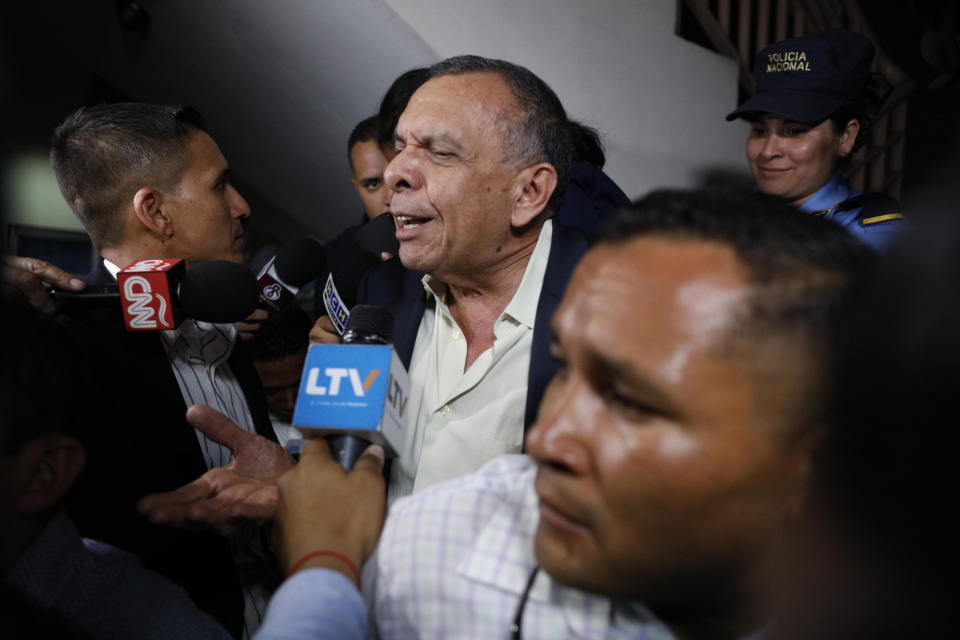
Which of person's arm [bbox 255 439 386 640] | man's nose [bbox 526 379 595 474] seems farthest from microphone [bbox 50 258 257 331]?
man's nose [bbox 526 379 595 474]

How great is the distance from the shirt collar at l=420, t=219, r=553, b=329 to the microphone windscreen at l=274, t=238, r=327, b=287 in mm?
561

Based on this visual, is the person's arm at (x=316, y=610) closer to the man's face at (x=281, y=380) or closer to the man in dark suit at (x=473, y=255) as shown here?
the man in dark suit at (x=473, y=255)

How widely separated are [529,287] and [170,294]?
714 millimetres

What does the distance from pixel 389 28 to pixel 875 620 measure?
8.02ft

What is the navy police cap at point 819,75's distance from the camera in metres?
2.16

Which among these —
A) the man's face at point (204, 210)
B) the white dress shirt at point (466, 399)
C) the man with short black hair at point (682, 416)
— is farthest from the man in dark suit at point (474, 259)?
the man with short black hair at point (682, 416)

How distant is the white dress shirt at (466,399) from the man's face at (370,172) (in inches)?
47.8

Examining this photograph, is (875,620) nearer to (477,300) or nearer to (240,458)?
(240,458)

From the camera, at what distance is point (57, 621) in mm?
779

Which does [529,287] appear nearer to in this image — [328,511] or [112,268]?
[328,511]

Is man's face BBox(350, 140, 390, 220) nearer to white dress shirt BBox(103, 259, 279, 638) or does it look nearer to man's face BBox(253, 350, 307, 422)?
man's face BBox(253, 350, 307, 422)

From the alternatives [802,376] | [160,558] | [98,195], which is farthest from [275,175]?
[802,376]

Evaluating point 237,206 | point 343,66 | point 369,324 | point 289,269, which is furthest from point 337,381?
point 343,66

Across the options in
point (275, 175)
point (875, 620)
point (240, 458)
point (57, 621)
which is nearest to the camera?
point (875, 620)
